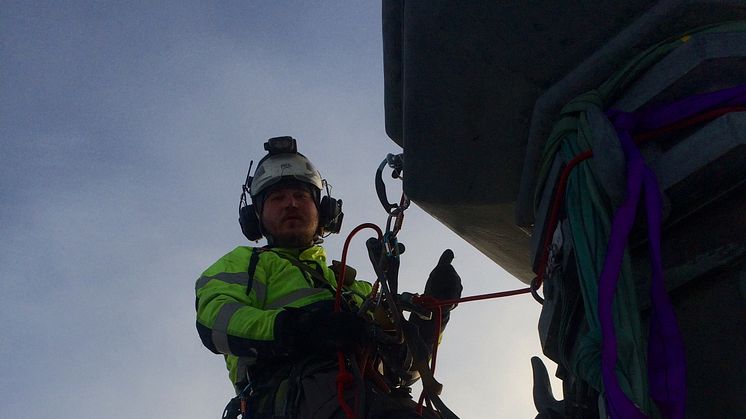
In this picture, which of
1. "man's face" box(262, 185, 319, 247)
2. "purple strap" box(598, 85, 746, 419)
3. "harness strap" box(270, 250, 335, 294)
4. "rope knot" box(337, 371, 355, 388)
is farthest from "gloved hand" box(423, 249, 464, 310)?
"purple strap" box(598, 85, 746, 419)

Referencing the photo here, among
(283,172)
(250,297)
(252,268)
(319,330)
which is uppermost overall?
(283,172)

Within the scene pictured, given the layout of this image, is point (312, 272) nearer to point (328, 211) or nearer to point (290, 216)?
point (290, 216)

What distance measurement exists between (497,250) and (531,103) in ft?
3.76

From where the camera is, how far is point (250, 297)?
4.06 meters

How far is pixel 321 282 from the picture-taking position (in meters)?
4.35

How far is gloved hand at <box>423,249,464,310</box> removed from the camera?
418 centimetres

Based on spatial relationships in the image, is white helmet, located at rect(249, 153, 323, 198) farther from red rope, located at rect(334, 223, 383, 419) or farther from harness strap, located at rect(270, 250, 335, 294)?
red rope, located at rect(334, 223, 383, 419)

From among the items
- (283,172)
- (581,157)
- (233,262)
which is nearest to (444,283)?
(233,262)

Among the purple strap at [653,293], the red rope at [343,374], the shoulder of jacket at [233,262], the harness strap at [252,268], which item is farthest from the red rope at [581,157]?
the shoulder of jacket at [233,262]

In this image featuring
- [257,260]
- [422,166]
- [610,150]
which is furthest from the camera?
[257,260]

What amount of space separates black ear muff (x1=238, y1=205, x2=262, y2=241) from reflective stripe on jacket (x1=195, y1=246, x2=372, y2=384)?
0.52 m

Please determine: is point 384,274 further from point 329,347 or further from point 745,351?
point 745,351

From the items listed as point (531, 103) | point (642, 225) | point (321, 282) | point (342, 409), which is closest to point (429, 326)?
point (321, 282)

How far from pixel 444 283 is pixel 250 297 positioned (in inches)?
37.4
